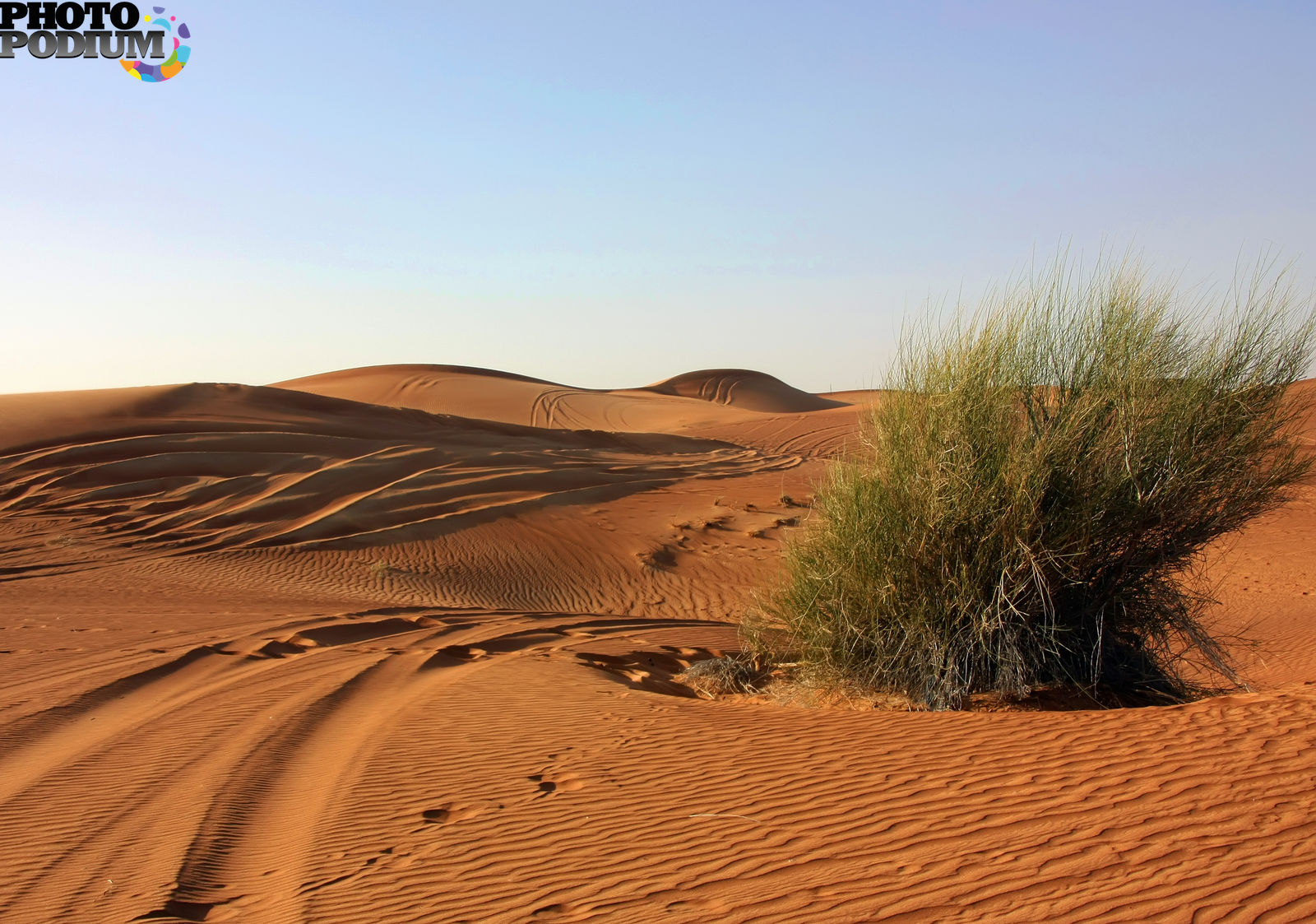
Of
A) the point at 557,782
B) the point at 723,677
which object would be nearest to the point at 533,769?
→ the point at 557,782

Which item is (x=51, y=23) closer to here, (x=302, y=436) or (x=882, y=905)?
(x=302, y=436)

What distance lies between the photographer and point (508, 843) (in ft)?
14.9

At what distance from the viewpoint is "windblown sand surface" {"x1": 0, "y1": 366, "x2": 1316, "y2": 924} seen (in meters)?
3.81

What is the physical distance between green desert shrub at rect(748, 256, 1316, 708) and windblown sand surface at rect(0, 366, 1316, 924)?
1.10 meters

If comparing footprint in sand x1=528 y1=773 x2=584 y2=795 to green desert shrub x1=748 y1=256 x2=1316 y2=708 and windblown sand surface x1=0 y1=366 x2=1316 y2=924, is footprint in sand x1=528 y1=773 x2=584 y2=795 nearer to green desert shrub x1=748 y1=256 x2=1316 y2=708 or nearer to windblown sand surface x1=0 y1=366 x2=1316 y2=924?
windblown sand surface x1=0 y1=366 x2=1316 y2=924

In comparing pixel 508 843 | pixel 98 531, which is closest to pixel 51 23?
pixel 98 531

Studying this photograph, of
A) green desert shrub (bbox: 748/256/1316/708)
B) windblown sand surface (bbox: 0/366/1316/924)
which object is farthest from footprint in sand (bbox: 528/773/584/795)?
green desert shrub (bbox: 748/256/1316/708)

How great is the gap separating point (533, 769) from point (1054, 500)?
4.69 metres

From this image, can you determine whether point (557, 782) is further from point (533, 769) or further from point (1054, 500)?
Result: point (1054, 500)

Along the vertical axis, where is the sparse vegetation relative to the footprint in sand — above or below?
below

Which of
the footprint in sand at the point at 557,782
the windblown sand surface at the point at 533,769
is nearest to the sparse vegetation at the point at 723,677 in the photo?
the windblown sand surface at the point at 533,769

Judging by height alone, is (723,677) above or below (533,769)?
below

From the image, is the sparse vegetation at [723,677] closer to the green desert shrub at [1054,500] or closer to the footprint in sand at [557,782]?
the green desert shrub at [1054,500]

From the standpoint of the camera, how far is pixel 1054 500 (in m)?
7.29
